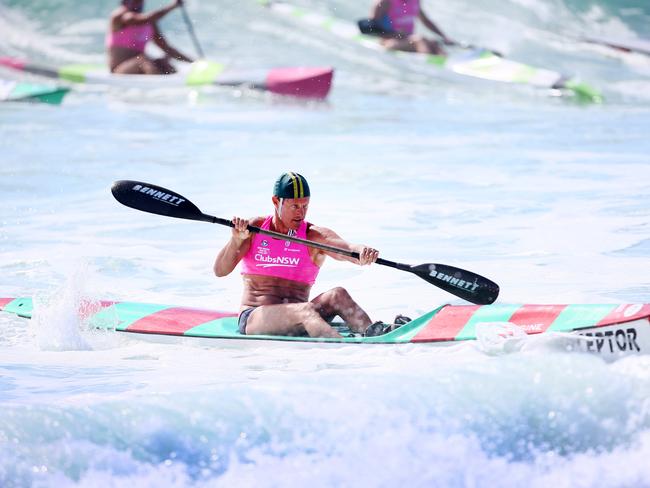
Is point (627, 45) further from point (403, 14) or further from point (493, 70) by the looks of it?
point (403, 14)

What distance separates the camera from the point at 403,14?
668 inches

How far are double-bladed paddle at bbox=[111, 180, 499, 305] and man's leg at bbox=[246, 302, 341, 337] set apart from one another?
0.34 metres

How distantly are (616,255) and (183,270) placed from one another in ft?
10.3

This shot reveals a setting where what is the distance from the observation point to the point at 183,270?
840 centimetres

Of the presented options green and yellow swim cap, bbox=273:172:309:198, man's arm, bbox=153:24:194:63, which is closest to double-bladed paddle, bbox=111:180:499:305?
green and yellow swim cap, bbox=273:172:309:198

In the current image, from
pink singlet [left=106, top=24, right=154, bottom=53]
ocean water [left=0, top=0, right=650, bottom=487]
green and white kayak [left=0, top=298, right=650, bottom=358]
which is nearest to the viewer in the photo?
ocean water [left=0, top=0, right=650, bottom=487]

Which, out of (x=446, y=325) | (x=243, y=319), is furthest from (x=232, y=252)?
(x=446, y=325)

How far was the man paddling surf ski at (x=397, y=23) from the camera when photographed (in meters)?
16.7

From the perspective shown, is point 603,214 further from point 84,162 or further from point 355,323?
point 84,162

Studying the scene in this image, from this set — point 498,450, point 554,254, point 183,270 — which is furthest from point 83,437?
point 554,254

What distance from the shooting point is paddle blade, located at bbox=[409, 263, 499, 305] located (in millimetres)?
6223

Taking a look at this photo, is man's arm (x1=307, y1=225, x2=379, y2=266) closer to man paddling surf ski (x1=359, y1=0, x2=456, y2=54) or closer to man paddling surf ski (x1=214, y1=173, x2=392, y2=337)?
man paddling surf ski (x1=214, y1=173, x2=392, y2=337)

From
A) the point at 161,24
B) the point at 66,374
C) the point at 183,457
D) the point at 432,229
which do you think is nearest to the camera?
the point at 183,457

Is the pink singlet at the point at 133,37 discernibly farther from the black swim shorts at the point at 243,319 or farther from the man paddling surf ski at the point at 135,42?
the black swim shorts at the point at 243,319
